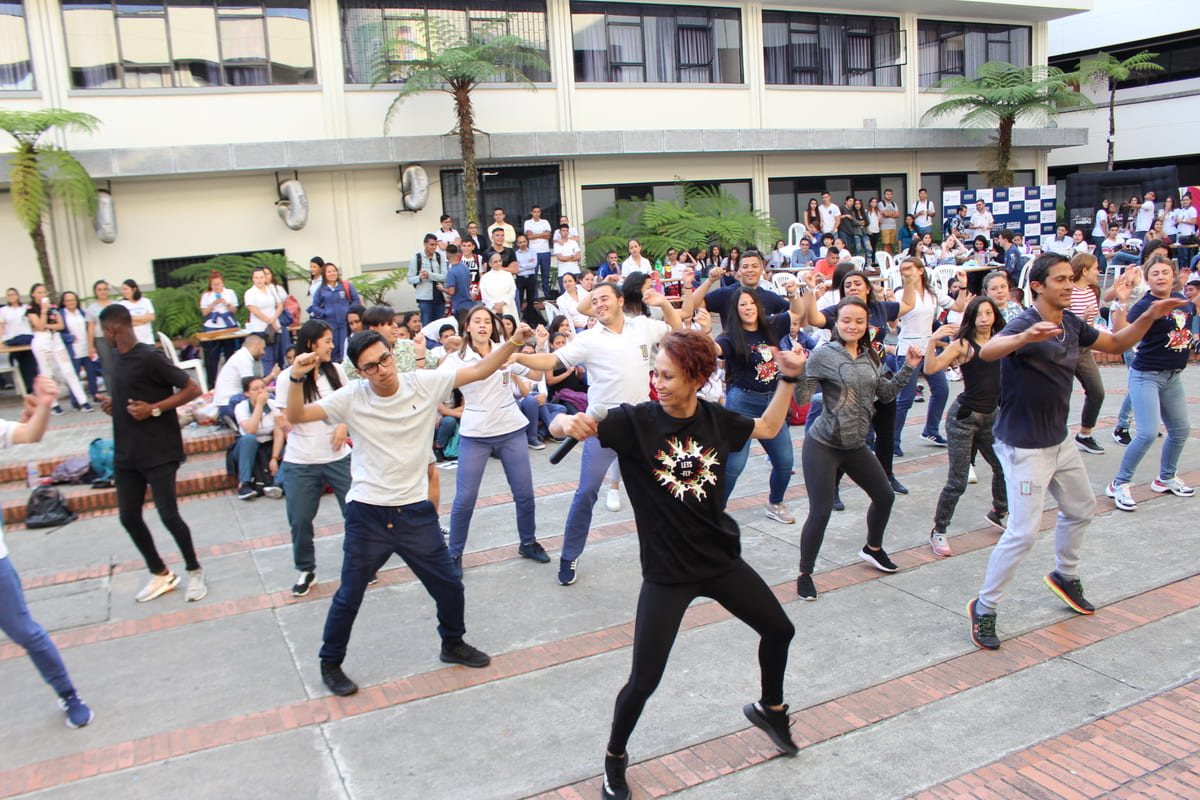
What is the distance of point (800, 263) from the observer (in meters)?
19.1

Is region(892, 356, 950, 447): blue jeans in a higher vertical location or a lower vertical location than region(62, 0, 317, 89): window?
lower

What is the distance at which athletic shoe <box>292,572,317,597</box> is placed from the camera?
6.25 m

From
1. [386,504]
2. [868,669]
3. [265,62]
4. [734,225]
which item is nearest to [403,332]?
[386,504]

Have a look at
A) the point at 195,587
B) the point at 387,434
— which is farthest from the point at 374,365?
the point at 195,587

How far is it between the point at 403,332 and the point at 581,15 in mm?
12463

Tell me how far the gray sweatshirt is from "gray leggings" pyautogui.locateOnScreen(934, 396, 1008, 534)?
1.11 metres

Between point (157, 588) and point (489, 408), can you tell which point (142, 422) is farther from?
point (489, 408)

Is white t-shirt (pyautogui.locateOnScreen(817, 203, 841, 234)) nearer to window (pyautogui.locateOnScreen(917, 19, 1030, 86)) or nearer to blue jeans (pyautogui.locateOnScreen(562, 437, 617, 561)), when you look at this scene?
window (pyautogui.locateOnScreen(917, 19, 1030, 86))

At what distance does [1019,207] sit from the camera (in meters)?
22.6

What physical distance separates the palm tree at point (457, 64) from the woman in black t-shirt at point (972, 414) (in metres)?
12.2

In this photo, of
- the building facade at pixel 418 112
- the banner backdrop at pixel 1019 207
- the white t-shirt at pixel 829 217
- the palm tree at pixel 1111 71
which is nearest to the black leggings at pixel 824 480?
the building facade at pixel 418 112

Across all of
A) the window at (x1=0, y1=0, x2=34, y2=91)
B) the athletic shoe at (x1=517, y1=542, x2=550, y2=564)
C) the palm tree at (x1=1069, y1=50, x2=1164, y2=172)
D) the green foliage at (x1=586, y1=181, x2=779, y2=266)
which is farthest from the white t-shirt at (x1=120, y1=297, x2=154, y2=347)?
the palm tree at (x1=1069, y1=50, x2=1164, y2=172)

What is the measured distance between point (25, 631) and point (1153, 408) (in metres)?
7.65

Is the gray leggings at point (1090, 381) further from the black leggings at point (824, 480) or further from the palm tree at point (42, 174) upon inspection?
the palm tree at point (42, 174)
